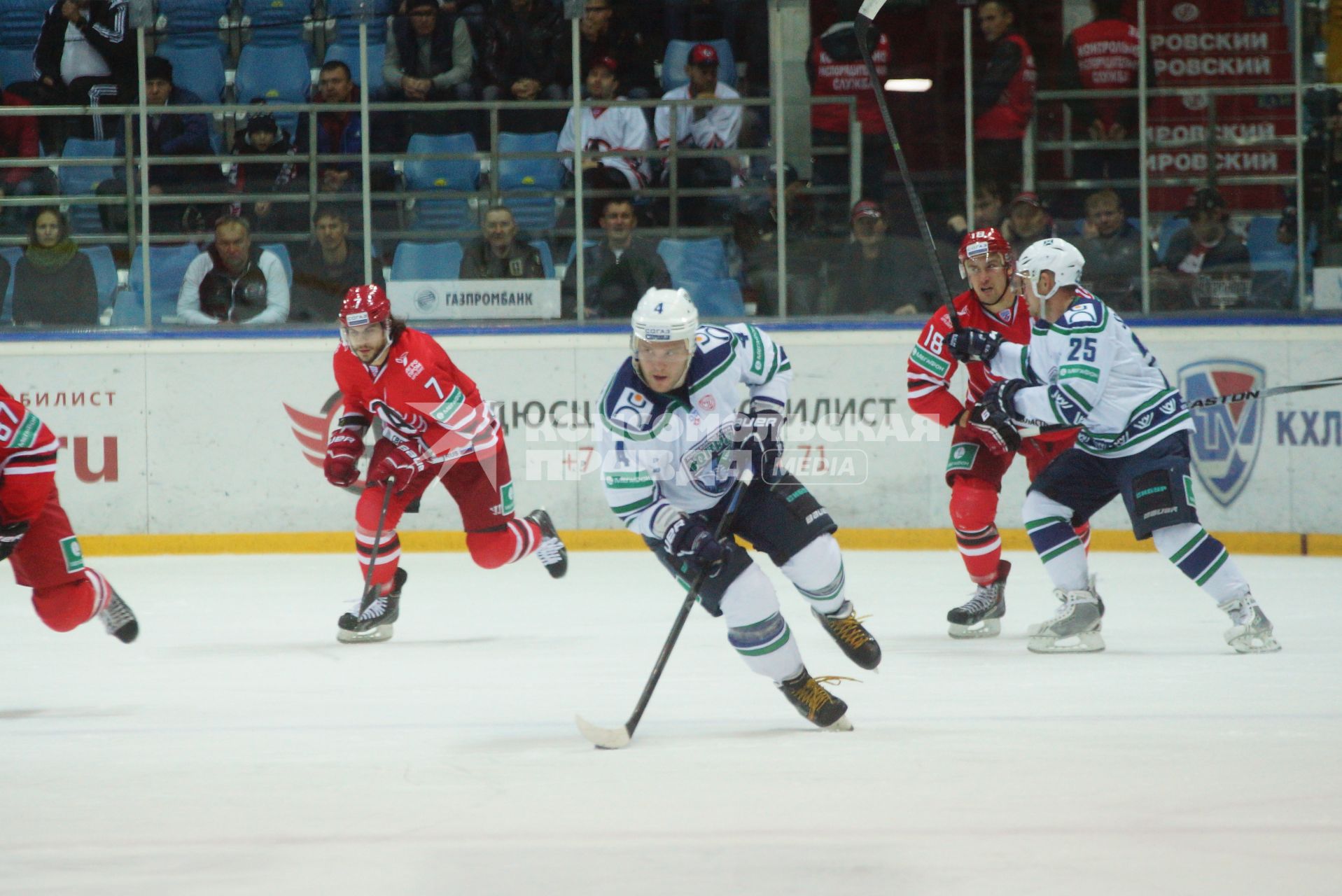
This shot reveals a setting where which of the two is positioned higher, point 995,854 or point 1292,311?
point 1292,311

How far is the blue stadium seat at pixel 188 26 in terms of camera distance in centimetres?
829

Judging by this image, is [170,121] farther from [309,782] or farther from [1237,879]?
[1237,879]

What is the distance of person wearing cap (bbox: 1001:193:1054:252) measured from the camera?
791 centimetres

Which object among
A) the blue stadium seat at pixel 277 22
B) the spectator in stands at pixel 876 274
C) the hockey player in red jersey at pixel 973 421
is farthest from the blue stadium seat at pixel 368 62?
the hockey player in red jersey at pixel 973 421

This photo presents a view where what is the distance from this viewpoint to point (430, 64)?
331 inches

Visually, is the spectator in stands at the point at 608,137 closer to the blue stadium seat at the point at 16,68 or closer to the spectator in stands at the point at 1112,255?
the spectator in stands at the point at 1112,255

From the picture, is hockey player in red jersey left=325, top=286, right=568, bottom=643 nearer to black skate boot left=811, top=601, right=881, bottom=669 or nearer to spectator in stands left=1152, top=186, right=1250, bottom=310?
black skate boot left=811, top=601, right=881, bottom=669

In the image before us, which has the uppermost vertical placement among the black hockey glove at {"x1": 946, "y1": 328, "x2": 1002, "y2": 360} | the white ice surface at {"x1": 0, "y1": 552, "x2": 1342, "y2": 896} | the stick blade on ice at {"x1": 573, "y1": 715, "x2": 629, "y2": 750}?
the black hockey glove at {"x1": 946, "y1": 328, "x2": 1002, "y2": 360}

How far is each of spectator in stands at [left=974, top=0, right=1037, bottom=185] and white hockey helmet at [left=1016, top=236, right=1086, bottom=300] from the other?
3.31 metres

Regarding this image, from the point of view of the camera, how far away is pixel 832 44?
26.9 feet

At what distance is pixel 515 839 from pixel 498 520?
286cm

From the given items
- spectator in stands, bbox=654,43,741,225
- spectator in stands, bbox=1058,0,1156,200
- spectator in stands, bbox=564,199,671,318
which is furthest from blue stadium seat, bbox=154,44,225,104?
spectator in stands, bbox=1058,0,1156,200

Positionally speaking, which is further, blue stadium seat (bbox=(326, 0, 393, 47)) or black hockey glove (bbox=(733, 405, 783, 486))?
blue stadium seat (bbox=(326, 0, 393, 47))

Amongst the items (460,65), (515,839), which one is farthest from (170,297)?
(515,839)
